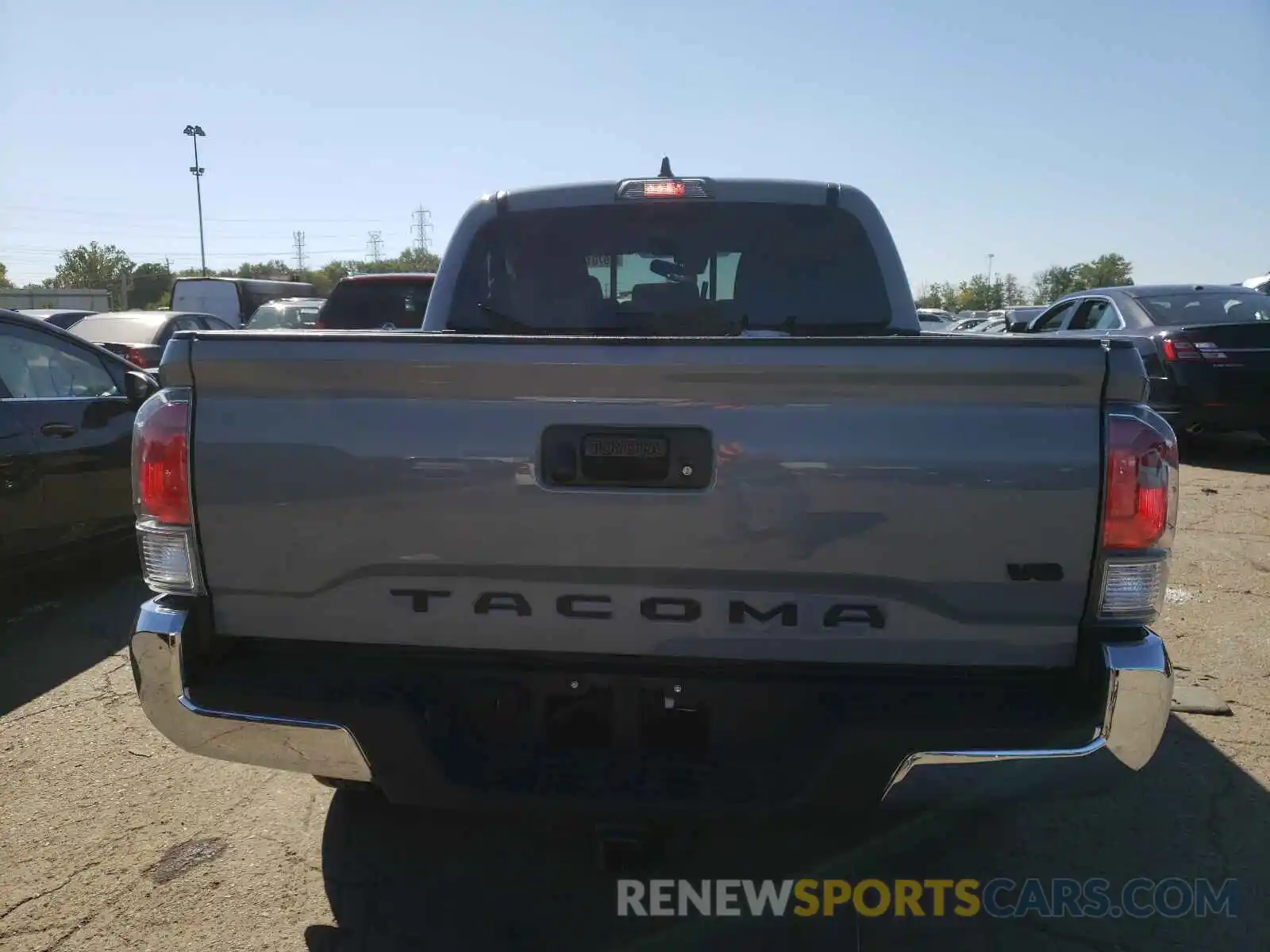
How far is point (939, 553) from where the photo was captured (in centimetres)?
203

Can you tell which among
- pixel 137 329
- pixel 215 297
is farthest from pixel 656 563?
pixel 215 297

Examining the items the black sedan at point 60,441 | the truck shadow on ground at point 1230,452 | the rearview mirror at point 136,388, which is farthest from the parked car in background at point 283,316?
the truck shadow on ground at point 1230,452

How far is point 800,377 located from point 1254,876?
209 cm

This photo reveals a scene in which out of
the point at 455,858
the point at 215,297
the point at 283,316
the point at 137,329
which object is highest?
the point at 215,297

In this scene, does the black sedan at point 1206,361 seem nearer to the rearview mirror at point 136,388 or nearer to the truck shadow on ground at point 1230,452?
the truck shadow on ground at point 1230,452

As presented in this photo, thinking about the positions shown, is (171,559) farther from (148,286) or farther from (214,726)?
(148,286)

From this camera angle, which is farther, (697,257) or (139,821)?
(697,257)

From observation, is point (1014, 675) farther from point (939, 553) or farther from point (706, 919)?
point (706, 919)

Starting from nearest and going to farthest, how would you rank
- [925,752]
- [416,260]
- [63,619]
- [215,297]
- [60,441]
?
[925,752], [60,441], [63,619], [215,297], [416,260]

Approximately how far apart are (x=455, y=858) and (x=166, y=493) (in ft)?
4.61

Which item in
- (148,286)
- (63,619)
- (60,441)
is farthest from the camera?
(148,286)

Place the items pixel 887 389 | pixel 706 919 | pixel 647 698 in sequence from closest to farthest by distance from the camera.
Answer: pixel 887 389 → pixel 647 698 → pixel 706 919

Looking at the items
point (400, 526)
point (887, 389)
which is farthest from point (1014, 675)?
point (400, 526)

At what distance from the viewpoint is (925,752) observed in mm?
1983
